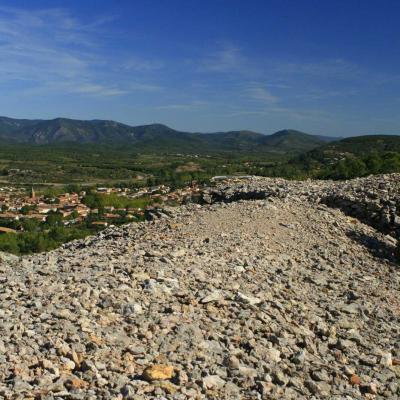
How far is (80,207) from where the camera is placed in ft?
215

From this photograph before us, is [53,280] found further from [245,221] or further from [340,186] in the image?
[340,186]

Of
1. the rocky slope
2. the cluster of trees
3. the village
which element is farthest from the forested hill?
the cluster of trees

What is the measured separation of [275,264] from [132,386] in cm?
506

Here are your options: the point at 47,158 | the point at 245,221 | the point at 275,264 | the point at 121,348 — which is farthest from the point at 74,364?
the point at 47,158

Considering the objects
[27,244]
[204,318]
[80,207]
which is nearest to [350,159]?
[27,244]

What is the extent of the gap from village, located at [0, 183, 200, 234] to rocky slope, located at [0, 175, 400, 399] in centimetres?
2870

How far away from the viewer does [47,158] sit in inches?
6201

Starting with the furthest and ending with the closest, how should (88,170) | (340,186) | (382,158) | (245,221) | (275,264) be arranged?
1. (88,170)
2. (382,158)
3. (340,186)
4. (245,221)
5. (275,264)

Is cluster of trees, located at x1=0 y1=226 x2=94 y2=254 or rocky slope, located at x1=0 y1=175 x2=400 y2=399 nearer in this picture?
rocky slope, located at x1=0 y1=175 x2=400 y2=399

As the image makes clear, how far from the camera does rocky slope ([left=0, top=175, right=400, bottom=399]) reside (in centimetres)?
483

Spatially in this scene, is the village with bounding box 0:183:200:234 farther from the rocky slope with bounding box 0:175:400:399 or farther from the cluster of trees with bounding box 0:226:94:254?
the rocky slope with bounding box 0:175:400:399

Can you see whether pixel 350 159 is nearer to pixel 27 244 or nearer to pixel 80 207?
pixel 27 244

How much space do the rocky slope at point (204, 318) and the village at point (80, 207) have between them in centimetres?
2870

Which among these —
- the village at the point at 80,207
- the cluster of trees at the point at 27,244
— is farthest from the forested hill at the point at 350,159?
the cluster of trees at the point at 27,244
